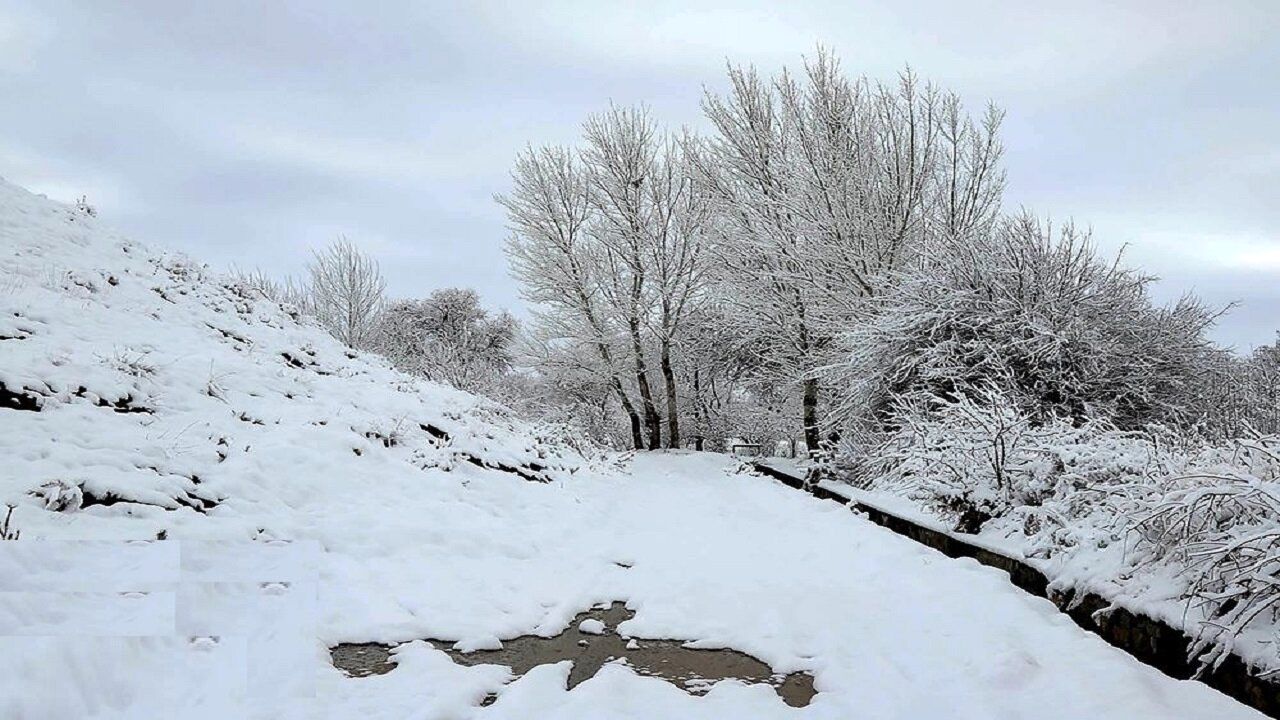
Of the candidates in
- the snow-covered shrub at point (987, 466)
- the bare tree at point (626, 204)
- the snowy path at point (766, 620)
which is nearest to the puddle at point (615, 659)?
the snowy path at point (766, 620)

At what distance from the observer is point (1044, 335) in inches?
305

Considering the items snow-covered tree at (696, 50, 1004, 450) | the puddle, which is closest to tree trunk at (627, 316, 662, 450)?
snow-covered tree at (696, 50, 1004, 450)

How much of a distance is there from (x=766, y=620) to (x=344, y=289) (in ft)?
75.8

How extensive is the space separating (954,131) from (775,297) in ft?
14.7

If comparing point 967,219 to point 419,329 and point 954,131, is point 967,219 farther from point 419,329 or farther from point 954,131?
point 419,329

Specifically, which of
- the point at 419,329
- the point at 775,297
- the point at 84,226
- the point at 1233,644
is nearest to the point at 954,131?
the point at 775,297

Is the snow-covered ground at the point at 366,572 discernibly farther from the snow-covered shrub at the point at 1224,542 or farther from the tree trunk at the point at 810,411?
the tree trunk at the point at 810,411

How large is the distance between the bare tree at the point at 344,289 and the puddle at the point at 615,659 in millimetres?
22002

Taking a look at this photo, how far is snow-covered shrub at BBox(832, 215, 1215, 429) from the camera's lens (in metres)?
7.89

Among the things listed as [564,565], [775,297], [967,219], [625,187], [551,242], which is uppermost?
[625,187]

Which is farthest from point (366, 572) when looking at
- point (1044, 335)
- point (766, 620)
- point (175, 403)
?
point (1044, 335)

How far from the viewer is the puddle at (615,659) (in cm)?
296

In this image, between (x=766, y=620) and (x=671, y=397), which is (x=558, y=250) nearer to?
(x=671, y=397)

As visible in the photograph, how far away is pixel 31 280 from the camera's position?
7.67 m
